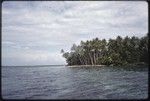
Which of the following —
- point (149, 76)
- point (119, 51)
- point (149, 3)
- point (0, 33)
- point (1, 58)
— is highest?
point (149, 3)

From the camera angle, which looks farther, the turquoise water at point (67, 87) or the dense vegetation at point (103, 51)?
the dense vegetation at point (103, 51)

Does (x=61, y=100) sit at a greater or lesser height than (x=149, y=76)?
lesser

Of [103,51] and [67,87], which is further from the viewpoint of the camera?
[103,51]

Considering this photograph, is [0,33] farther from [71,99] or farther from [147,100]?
[147,100]

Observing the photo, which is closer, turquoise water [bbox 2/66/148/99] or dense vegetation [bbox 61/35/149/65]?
turquoise water [bbox 2/66/148/99]

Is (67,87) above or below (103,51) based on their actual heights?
below

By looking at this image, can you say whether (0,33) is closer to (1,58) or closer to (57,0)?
(1,58)

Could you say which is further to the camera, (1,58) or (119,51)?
(119,51)

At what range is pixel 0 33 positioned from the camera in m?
3.14

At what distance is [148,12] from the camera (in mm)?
3125

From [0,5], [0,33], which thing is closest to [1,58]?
[0,33]

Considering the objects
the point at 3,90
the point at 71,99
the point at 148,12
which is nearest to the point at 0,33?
the point at 3,90

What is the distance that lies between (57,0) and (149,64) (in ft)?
4.11

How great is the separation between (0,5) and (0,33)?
31 cm
